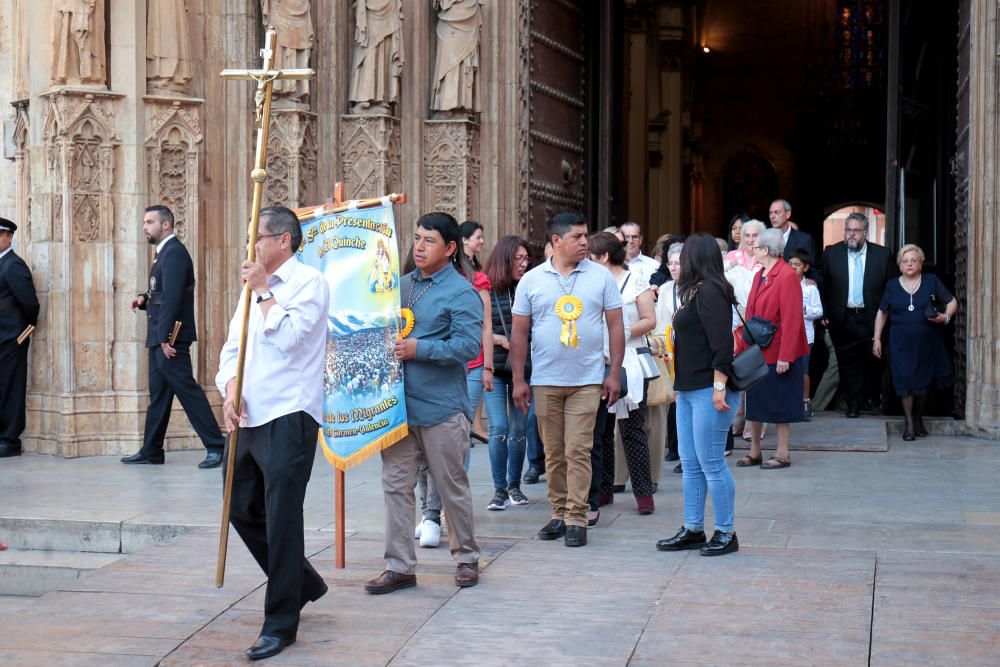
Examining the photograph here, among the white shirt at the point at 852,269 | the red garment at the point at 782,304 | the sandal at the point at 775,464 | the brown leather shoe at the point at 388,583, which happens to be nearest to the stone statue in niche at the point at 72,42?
the red garment at the point at 782,304

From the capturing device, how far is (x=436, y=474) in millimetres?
6840

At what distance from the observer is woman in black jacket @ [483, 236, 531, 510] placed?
9.08 meters

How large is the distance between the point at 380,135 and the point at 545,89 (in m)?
2.49

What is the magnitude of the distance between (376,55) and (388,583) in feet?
24.4

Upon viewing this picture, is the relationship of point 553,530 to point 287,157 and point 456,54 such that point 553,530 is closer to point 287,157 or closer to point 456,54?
point 287,157

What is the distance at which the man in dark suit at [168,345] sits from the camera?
10992 millimetres

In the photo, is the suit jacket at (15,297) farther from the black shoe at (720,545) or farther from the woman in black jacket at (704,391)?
the black shoe at (720,545)

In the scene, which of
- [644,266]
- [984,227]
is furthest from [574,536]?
[984,227]

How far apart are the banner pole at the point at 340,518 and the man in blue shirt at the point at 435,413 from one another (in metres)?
0.30

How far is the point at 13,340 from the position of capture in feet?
39.0

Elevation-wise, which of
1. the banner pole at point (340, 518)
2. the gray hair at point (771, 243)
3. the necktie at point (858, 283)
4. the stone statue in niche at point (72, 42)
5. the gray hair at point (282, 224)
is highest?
the stone statue in niche at point (72, 42)

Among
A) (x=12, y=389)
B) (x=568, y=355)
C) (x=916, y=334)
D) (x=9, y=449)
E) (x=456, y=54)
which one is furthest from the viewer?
(x=456, y=54)

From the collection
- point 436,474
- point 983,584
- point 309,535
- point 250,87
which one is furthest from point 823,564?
point 250,87

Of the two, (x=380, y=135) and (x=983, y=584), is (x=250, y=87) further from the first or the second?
(x=983, y=584)
